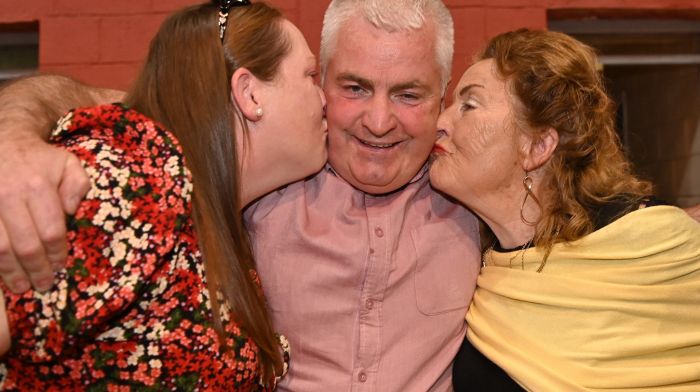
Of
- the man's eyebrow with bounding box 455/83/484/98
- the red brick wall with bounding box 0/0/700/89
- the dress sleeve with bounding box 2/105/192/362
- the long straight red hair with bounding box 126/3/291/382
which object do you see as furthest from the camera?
the red brick wall with bounding box 0/0/700/89

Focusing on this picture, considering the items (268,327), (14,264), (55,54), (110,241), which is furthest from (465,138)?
(55,54)

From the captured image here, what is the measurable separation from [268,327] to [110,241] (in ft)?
1.53

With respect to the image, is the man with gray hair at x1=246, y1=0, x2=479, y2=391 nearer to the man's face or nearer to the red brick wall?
the man's face

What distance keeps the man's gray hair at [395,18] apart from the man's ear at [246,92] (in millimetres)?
374

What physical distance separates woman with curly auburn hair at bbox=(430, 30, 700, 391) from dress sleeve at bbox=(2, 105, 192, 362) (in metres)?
0.89

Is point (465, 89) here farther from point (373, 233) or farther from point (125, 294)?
point (125, 294)

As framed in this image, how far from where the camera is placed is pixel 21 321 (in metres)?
1.17

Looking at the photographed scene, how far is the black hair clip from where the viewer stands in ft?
5.39

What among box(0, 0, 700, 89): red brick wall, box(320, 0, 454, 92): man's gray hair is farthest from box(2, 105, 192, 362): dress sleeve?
box(0, 0, 700, 89): red brick wall

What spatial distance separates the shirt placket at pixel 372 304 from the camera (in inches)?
71.2

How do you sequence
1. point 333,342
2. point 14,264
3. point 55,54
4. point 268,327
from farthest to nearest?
point 55,54
point 333,342
point 268,327
point 14,264

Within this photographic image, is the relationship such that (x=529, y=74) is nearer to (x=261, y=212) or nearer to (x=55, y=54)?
(x=261, y=212)

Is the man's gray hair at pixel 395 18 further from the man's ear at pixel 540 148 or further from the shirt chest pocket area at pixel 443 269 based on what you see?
the shirt chest pocket area at pixel 443 269

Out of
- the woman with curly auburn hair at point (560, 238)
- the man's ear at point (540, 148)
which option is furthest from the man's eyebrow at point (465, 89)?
the man's ear at point (540, 148)
